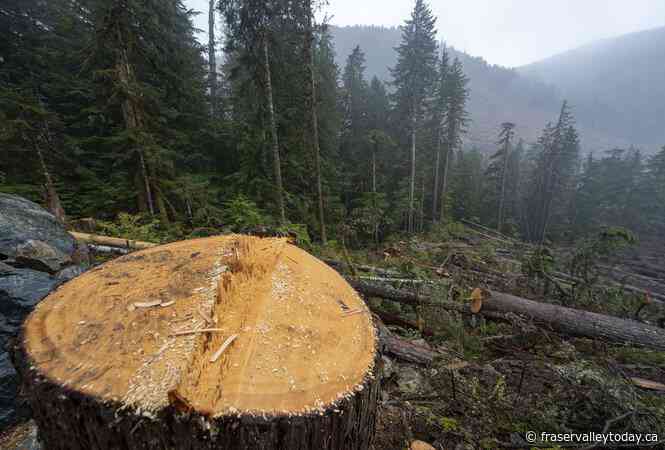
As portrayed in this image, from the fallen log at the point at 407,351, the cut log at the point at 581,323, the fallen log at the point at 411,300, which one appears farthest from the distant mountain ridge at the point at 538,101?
the fallen log at the point at 407,351

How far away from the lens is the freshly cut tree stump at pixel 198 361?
3.31 ft

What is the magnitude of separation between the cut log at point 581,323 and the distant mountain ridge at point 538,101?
266 ft

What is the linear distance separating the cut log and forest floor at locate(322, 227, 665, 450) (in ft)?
0.50

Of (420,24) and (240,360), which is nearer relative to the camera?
(240,360)

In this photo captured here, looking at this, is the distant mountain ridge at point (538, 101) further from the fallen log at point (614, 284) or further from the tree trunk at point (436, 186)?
the fallen log at point (614, 284)

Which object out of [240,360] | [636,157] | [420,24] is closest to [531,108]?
[636,157]

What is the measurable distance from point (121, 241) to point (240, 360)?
621cm

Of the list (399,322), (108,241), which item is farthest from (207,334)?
(108,241)

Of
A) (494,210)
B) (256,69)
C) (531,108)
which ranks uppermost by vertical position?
(531,108)

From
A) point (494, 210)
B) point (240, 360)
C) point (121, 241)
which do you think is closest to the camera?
Result: point (240, 360)

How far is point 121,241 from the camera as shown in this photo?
5.88m

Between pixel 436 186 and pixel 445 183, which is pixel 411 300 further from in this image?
pixel 445 183

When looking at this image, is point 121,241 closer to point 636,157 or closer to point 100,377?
point 100,377

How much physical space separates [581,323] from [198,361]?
19.7ft
